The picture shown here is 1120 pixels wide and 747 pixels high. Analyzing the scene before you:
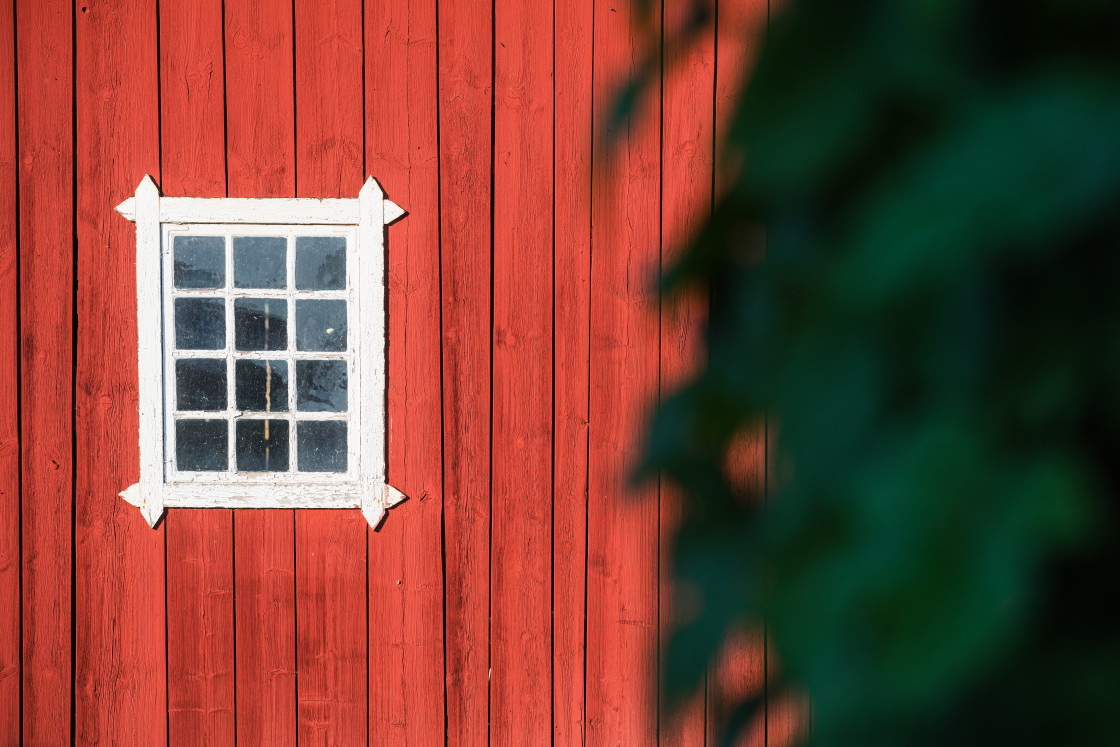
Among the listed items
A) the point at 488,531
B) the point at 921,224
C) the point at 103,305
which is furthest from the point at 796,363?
the point at 103,305

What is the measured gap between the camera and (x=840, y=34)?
0.22 meters

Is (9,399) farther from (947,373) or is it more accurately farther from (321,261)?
(947,373)

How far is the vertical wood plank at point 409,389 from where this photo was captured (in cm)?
250

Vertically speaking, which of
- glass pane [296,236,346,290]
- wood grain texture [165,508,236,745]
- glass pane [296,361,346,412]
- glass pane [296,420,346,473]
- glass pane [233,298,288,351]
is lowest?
wood grain texture [165,508,236,745]

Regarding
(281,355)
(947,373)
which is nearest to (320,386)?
(281,355)

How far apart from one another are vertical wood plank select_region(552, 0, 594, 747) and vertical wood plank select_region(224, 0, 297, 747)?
0.91 metres

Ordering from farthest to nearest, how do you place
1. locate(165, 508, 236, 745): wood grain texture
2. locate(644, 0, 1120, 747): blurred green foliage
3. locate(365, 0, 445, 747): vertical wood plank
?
1. locate(165, 508, 236, 745): wood grain texture
2. locate(365, 0, 445, 747): vertical wood plank
3. locate(644, 0, 1120, 747): blurred green foliage

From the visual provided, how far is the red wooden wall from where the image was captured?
2.51m

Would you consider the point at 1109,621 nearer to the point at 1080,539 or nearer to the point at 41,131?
the point at 1080,539

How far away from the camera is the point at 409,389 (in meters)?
2.56

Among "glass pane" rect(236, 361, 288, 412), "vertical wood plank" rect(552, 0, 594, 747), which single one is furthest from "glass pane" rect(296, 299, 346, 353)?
"vertical wood plank" rect(552, 0, 594, 747)

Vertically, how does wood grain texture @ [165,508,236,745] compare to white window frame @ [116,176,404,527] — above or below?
below

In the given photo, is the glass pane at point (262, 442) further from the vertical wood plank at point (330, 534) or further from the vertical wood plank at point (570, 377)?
the vertical wood plank at point (570, 377)

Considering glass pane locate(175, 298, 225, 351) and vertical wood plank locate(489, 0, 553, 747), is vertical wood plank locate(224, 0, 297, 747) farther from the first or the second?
vertical wood plank locate(489, 0, 553, 747)
